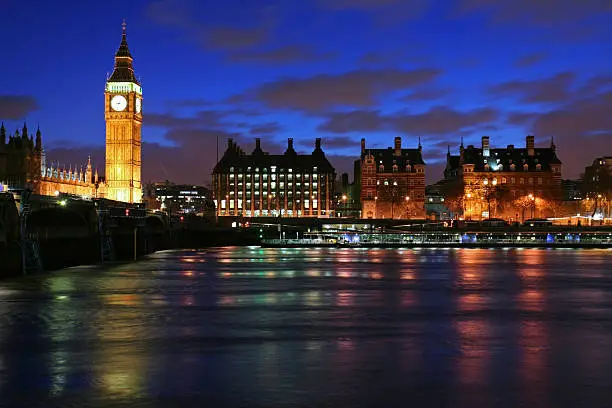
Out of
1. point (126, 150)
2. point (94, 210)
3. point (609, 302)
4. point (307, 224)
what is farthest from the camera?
point (126, 150)

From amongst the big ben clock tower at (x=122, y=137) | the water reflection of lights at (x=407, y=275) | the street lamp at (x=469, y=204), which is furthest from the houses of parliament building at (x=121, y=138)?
the water reflection of lights at (x=407, y=275)

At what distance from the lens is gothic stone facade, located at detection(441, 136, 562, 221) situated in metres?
186

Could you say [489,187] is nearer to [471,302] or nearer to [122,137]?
[122,137]

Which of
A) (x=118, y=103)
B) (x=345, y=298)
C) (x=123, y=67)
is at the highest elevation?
(x=123, y=67)

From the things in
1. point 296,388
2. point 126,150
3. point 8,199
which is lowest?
point 296,388

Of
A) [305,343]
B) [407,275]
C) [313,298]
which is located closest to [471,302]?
[313,298]

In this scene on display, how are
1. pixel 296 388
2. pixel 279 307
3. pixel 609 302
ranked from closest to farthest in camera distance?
pixel 296 388, pixel 279 307, pixel 609 302

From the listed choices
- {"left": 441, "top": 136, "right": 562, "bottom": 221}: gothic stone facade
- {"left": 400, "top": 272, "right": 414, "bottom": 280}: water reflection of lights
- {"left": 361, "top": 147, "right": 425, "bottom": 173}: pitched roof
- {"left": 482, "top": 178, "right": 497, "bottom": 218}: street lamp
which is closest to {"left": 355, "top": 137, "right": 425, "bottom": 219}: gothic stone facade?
{"left": 361, "top": 147, "right": 425, "bottom": 173}: pitched roof

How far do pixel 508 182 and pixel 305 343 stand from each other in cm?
16617

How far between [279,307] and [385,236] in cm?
9825

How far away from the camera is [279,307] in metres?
39.1

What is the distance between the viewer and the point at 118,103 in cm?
19038

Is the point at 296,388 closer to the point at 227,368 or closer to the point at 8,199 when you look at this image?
the point at 227,368

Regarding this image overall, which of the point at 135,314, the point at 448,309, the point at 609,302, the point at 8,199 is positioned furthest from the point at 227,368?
the point at 8,199
